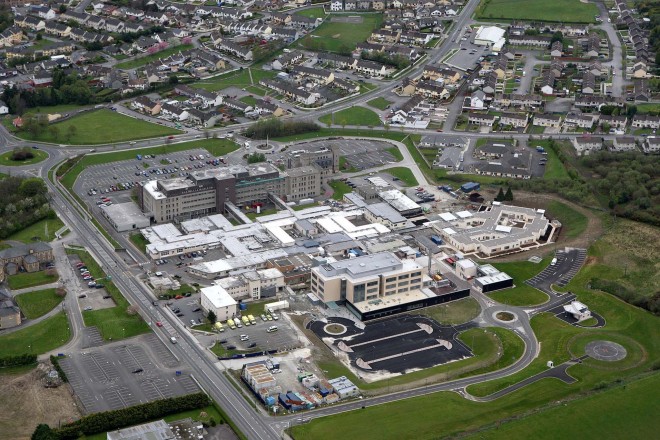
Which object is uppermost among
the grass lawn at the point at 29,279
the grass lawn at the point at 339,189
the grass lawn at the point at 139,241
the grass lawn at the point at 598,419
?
the grass lawn at the point at 339,189

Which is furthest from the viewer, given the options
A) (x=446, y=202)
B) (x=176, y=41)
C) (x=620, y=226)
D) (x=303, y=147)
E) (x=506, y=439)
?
(x=176, y=41)

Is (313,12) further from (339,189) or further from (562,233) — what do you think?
(562,233)

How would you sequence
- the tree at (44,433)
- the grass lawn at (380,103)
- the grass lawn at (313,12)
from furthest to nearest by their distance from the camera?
the grass lawn at (313,12)
the grass lawn at (380,103)
the tree at (44,433)

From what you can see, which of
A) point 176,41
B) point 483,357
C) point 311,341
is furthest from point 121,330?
point 176,41

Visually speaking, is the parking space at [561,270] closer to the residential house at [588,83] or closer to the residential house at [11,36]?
the residential house at [588,83]

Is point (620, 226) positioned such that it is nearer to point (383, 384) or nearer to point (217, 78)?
point (383, 384)

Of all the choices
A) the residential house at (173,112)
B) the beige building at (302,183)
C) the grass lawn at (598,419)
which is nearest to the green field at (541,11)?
the residential house at (173,112)
